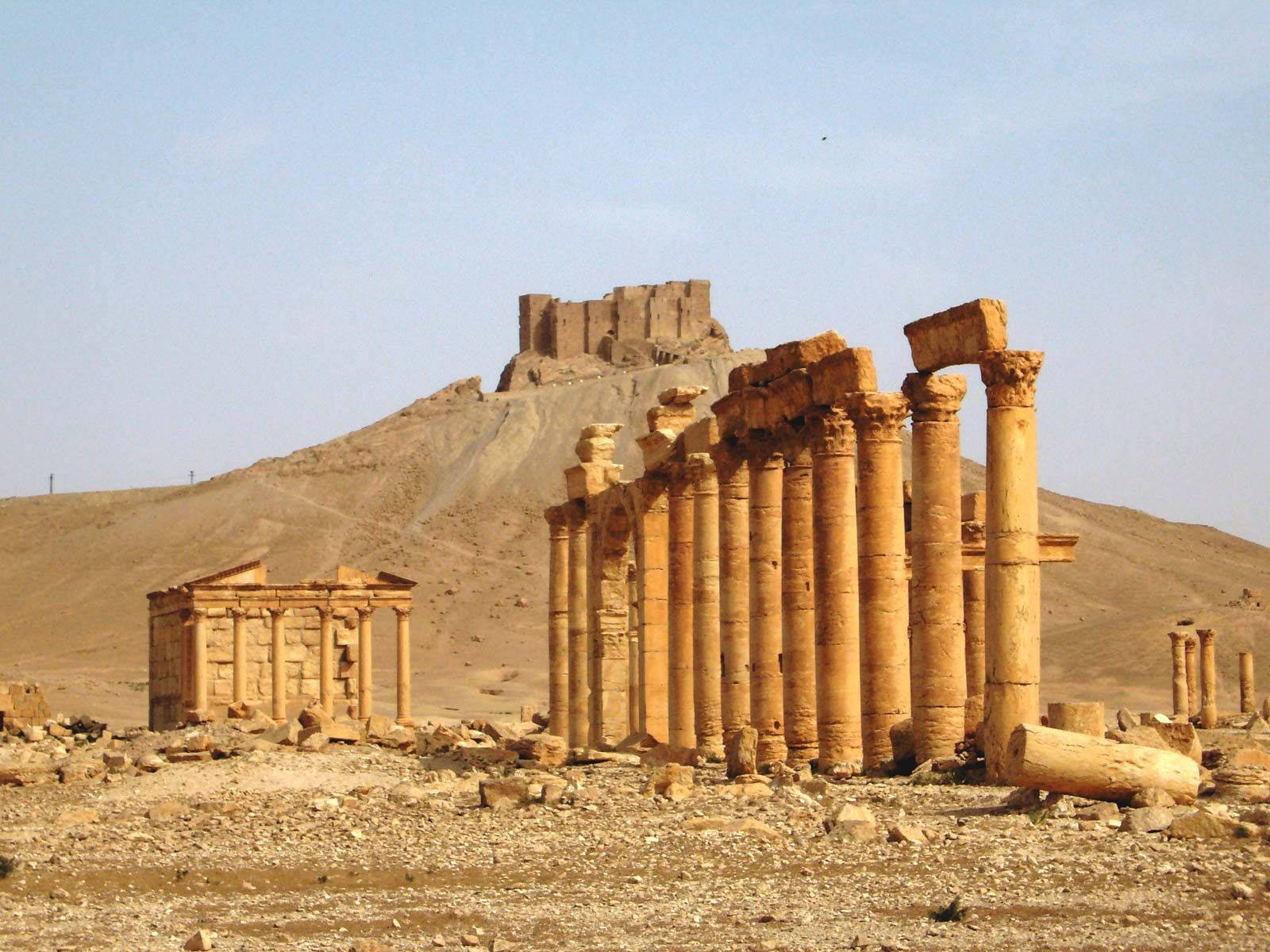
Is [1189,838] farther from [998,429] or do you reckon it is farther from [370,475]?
[370,475]

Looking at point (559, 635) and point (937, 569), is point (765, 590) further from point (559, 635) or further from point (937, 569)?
point (559, 635)

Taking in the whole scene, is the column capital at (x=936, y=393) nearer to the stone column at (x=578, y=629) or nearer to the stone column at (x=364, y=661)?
the stone column at (x=578, y=629)

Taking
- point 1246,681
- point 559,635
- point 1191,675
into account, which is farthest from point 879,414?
point 1191,675

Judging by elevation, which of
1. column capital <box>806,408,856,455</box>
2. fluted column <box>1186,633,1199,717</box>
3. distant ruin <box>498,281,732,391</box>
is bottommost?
fluted column <box>1186,633,1199,717</box>

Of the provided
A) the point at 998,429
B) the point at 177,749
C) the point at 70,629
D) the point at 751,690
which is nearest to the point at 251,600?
the point at 177,749

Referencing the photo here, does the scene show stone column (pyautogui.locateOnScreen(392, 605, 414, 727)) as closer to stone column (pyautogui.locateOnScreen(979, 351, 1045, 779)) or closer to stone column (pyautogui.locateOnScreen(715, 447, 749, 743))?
stone column (pyautogui.locateOnScreen(715, 447, 749, 743))

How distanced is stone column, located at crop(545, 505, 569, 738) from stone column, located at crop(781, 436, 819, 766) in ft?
40.7

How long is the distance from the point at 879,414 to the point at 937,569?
2.28 m

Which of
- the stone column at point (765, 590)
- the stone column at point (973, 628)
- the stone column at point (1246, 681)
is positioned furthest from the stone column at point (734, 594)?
the stone column at point (1246, 681)

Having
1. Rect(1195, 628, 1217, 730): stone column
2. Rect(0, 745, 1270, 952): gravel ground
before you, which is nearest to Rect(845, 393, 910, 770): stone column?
Rect(0, 745, 1270, 952): gravel ground

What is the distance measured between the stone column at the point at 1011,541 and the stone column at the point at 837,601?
4.50 meters

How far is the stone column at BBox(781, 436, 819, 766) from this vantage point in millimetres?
27875

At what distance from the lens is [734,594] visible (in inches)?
1228

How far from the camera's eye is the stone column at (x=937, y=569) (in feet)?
77.0
